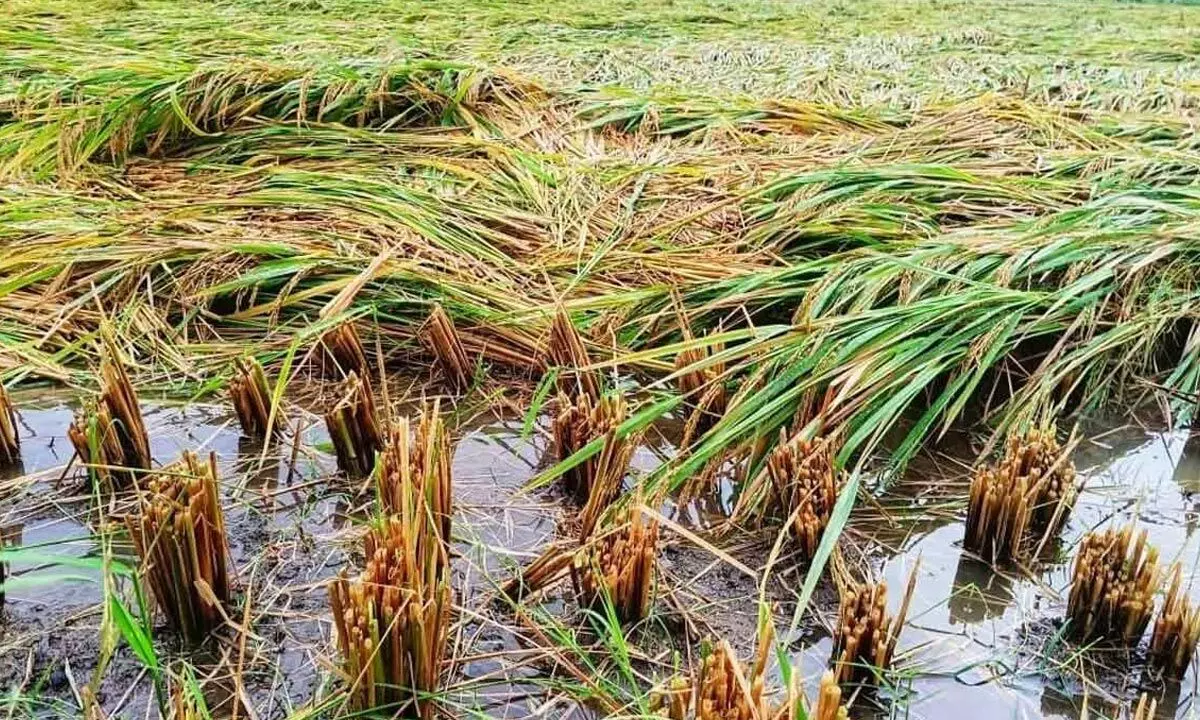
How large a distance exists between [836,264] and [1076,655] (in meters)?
1.21

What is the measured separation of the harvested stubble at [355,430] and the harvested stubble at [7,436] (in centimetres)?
60

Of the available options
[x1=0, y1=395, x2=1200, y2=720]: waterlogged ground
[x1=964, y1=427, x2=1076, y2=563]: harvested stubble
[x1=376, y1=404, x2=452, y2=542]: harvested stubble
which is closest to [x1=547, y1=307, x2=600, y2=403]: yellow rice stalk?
[x1=0, y1=395, x2=1200, y2=720]: waterlogged ground

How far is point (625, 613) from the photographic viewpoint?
1.37m

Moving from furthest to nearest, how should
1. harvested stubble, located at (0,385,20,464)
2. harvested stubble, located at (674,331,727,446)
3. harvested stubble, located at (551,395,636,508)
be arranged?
harvested stubble, located at (674,331,727,446) → harvested stubble, located at (0,385,20,464) → harvested stubble, located at (551,395,636,508)

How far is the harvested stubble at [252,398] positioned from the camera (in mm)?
1814

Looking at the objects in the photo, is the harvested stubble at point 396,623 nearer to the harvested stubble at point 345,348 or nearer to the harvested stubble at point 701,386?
the harvested stubble at point 701,386

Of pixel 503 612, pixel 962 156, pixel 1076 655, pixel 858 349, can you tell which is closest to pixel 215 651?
pixel 503 612

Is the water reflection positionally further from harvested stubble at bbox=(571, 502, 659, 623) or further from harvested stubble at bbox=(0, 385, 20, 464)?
harvested stubble at bbox=(0, 385, 20, 464)

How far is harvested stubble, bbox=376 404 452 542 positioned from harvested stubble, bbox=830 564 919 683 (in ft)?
1.95

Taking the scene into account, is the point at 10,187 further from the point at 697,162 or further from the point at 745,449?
the point at 745,449

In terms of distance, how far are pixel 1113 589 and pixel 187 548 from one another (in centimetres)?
128

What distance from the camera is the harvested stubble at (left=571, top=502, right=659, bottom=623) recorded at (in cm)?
132

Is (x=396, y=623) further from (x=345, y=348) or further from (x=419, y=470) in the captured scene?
(x=345, y=348)

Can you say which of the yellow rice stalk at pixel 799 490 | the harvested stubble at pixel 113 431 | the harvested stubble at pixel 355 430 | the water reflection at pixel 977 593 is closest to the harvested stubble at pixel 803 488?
the yellow rice stalk at pixel 799 490
